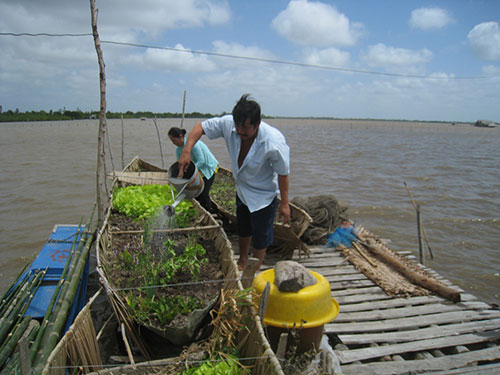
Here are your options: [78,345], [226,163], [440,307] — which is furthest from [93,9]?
[226,163]

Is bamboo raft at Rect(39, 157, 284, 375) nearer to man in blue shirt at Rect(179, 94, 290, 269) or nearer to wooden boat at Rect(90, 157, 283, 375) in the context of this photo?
wooden boat at Rect(90, 157, 283, 375)

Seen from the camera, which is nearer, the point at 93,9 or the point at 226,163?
→ the point at 93,9

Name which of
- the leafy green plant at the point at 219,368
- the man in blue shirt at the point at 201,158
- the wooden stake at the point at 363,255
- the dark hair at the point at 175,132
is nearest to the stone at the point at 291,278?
the leafy green plant at the point at 219,368

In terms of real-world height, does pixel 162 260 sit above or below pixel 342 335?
above

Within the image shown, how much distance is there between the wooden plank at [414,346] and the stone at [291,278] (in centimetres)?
88

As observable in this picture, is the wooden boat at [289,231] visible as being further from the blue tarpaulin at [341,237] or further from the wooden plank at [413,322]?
the wooden plank at [413,322]

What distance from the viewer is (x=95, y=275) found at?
185 inches

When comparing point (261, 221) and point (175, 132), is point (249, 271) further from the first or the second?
point (175, 132)

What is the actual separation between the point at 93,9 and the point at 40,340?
3.62 m

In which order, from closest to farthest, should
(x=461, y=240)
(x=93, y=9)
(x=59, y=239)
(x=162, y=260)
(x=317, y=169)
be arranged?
(x=162, y=260) < (x=93, y=9) < (x=59, y=239) < (x=461, y=240) < (x=317, y=169)

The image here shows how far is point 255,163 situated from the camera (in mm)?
3053

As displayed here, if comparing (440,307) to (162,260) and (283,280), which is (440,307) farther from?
(162,260)

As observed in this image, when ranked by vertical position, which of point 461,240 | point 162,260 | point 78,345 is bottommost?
point 461,240

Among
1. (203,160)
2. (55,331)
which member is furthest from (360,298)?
(55,331)
